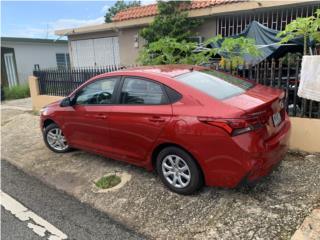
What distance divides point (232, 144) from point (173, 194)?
1178mm

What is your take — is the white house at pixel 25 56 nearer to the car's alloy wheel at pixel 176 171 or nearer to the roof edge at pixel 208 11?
the roof edge at pixel 208 11

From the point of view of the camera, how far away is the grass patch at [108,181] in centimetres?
448

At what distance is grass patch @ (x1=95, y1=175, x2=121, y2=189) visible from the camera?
4480 mm

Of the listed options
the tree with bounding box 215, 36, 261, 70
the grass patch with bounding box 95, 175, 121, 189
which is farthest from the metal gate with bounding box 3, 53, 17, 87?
the grass patch with bounding box 95, 175, 121, 189

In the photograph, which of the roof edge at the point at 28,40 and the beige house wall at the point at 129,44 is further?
the roof edge at the point at 28,40

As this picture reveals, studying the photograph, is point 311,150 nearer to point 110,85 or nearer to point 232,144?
point 232,144

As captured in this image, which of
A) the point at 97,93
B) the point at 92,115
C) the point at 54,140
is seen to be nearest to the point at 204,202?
the point at 92,115

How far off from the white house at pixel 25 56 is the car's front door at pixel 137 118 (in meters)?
15.3

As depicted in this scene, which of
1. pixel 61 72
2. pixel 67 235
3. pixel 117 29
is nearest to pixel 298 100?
pixel 67 235

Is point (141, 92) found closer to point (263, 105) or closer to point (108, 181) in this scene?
point (108, 181)

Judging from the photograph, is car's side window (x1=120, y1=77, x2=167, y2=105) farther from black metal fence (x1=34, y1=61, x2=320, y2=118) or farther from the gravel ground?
black metal fence (x1=34, y1=61, x2=320, y2=118)

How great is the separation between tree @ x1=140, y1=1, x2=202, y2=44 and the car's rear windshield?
5.57 m

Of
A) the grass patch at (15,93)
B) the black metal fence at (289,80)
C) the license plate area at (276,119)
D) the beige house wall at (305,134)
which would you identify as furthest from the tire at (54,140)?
the grass patch at (15,93)

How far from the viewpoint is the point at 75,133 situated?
17.2 feet
